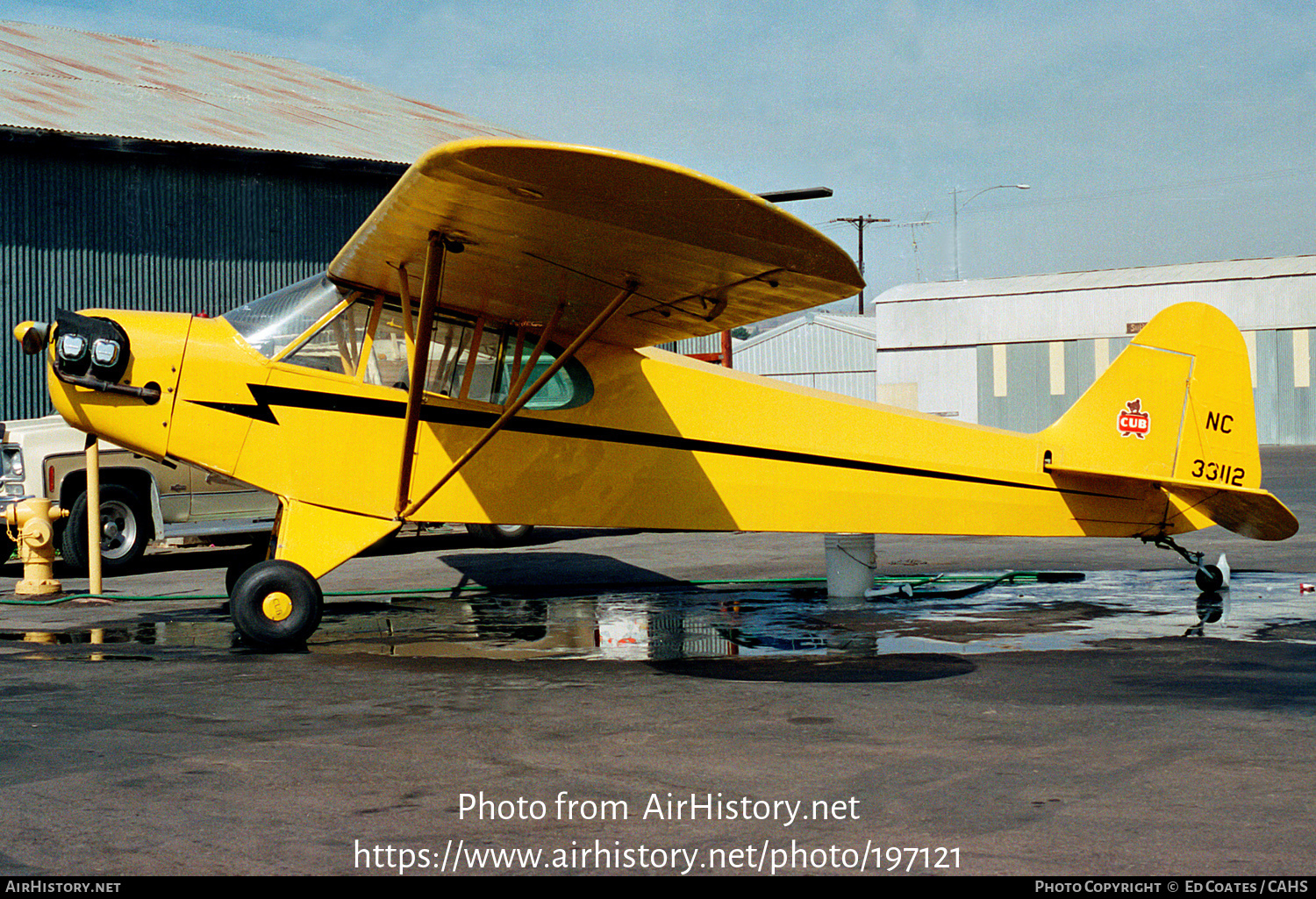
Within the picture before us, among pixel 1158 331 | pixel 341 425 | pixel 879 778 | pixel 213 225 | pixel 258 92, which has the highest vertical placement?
pixel 258 92

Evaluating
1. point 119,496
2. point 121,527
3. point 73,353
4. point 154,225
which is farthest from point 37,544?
point 154,225

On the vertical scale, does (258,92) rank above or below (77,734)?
above

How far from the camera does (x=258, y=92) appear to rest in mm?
23594

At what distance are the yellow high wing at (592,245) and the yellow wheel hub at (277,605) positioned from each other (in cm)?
213

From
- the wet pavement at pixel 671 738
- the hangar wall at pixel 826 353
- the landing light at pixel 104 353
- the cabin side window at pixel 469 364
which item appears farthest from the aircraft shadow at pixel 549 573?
the hangar wall at pixel 826 353

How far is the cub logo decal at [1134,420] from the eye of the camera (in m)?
9.68

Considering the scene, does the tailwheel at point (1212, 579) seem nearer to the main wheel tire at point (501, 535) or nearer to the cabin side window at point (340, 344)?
the cabin side window at point (340, 344)

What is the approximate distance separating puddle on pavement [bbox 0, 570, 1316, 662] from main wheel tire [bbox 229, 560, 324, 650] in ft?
0.82

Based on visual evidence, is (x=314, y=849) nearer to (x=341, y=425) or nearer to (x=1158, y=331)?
(x=341, y=425)

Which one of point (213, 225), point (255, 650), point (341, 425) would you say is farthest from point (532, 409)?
point (213, 225)

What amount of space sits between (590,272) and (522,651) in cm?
243

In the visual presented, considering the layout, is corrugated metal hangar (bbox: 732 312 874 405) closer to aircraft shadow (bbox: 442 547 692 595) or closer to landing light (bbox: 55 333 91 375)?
aircraft shadow (bbox: 442 547 692 595)

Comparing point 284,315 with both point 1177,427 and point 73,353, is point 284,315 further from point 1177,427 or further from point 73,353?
point 1177,427

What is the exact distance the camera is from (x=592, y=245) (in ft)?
22.7
